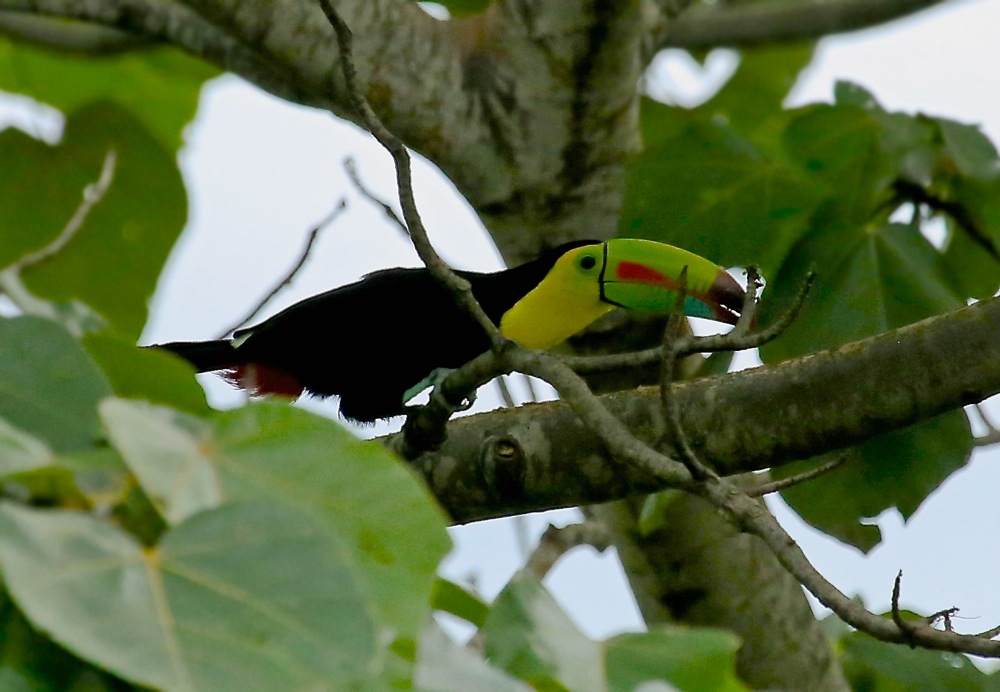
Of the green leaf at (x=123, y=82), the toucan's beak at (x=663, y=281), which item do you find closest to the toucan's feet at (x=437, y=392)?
the toucan's beak at (x=663, y=281)

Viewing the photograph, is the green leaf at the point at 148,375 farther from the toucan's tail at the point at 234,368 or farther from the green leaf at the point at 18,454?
the toucan's tail at the point at 234,368

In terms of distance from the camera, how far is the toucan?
10.5 feet

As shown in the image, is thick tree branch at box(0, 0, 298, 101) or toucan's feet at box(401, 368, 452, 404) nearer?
toucan's feet at box(401, 368, 452, 404)

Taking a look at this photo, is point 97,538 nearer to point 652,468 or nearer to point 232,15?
point 652,468

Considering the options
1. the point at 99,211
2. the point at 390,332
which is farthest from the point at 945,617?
the point at 99,211

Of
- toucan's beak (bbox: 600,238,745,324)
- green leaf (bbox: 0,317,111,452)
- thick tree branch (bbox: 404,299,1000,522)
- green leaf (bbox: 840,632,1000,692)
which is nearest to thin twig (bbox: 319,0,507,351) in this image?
thick tree branch (bbox: 404,299,1000,522)

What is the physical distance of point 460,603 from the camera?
4.17 ft

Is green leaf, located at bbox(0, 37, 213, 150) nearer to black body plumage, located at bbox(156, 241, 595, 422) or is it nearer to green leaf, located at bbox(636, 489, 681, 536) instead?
black body plumage, located at bbox(156, 241, 595, 422)

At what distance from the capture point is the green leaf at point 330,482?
0.86 meters

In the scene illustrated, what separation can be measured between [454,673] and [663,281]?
2057mm

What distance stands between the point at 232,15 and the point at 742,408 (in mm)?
1558

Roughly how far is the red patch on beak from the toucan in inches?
1.6

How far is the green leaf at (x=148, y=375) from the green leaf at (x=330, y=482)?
17cm

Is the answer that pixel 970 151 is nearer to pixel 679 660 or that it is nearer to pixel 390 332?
pixel 390 332
